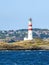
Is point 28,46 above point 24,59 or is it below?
below

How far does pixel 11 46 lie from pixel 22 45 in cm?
572

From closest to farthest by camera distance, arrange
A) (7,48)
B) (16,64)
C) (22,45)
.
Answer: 1. (16,64)
2. (7,48)
3. (22,45)

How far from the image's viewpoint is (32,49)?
120m

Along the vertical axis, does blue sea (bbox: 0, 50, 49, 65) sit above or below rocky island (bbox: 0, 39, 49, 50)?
above

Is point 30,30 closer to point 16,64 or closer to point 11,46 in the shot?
point 11,46

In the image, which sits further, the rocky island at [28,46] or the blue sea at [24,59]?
the rocky island at [28,46]

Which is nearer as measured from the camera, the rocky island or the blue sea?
the blue sea

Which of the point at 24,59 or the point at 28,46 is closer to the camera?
the point at 24,59

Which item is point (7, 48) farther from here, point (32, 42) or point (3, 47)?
point (32, 42)

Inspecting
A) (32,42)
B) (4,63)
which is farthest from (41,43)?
(4,63)

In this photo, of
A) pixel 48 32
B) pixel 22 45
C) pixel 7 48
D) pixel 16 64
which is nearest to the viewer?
pixel 16 64

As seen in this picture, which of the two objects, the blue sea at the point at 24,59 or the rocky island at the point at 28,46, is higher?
the blue sea at the point at 24,59

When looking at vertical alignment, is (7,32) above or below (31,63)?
below

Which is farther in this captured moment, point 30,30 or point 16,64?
point 30,30
